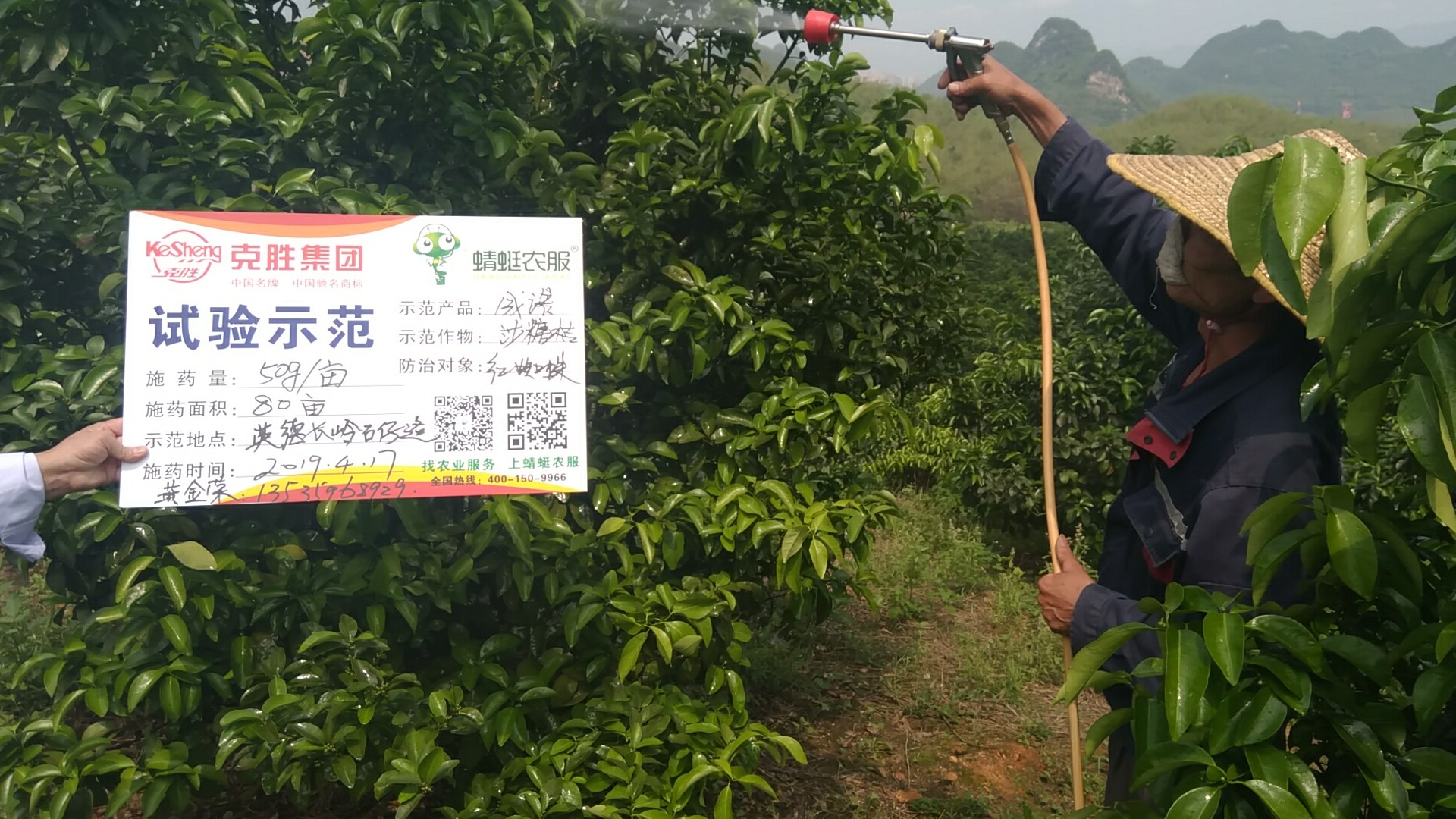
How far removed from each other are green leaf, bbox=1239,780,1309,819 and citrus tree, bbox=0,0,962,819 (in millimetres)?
958

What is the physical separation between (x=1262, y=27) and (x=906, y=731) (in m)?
41.6

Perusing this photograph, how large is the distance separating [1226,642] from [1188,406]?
732 millimetres

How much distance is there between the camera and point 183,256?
5.30 ft

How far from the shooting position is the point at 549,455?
1761 mm

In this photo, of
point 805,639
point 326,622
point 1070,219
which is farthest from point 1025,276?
point 326,622

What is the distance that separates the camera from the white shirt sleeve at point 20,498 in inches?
63.3

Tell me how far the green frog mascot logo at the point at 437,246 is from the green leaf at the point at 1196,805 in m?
1.41

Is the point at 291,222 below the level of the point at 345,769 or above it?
above

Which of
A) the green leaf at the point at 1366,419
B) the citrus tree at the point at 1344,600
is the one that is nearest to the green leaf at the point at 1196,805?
the citrus tree at the point at 1344,600

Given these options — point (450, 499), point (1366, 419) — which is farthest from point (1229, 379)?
point (450, 499)

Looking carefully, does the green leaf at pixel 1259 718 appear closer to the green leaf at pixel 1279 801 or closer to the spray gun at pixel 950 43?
the green leaf at pixel 1279 801

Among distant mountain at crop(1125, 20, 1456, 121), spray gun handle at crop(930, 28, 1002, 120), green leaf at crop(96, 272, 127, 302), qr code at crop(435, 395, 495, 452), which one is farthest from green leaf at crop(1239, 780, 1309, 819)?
distant mountain at crop(1125, 20, 1456, 121)

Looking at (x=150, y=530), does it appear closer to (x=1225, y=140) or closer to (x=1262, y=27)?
(x=1225, y=140)

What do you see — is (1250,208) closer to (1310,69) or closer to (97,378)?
(97,378)
